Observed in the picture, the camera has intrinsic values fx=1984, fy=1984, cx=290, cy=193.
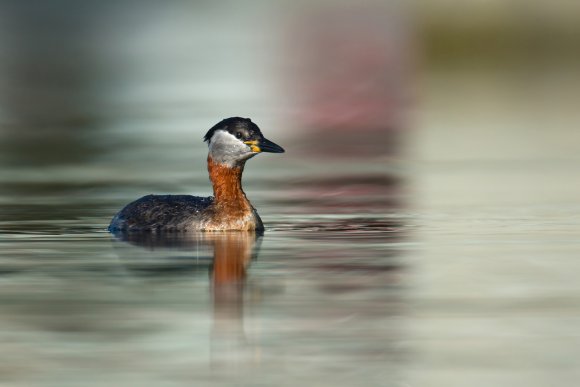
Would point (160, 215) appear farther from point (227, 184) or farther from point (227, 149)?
point (227, 149)

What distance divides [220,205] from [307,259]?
230 centimetres

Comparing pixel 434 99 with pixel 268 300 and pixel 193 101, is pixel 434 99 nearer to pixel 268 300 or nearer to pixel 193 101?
pixel 193 101

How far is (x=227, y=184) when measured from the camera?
16.3m

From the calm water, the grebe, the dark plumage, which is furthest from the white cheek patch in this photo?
the calm water

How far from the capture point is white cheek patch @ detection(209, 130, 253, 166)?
53.2 ft

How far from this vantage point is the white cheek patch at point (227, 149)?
53.2ft

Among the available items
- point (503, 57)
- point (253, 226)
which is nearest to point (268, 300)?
point (253, 226)

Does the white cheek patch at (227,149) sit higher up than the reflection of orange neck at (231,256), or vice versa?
the white cheek patch at (227,149)

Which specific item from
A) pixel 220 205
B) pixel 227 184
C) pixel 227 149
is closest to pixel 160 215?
pixel 220 205

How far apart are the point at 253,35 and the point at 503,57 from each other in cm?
1740

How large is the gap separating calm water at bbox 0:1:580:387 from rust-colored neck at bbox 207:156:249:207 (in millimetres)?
409

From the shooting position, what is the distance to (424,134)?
29203mm

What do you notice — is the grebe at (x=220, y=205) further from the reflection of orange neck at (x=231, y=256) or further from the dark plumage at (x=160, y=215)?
the reflection of orange neck at (x=231, y=256)

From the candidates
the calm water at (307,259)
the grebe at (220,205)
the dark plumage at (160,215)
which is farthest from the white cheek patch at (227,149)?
the calm water at (307,259)
